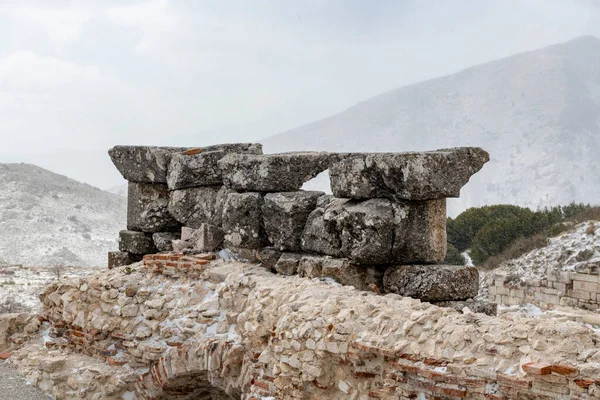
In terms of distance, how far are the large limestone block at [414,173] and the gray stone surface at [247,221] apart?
1.33m

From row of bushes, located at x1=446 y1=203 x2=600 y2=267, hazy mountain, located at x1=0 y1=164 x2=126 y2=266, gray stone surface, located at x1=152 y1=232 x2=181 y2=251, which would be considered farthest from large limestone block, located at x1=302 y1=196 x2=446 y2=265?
hazy mountain, located at x1=0 y1=164 x2=126 y2=266

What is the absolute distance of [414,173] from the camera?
6.12 metres

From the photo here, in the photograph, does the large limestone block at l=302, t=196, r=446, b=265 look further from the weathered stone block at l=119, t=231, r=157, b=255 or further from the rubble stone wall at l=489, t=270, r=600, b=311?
the rubble stone wall at l=489, t=270, r=600, b=311

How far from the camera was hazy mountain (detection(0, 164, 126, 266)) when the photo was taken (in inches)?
1155

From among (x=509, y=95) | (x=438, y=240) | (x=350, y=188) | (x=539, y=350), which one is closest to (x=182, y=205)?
(x=350, y=188)

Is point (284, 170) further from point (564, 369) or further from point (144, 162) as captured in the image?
point (564, 369)

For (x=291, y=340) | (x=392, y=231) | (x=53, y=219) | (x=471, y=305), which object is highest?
(x=392, y=231)

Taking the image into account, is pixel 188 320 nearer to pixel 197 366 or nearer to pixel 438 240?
pixel 197 366

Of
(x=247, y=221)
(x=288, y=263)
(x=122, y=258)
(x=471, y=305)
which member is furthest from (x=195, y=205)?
(x=471, y=305)

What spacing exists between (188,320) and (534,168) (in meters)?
74.7

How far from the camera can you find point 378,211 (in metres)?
6.33

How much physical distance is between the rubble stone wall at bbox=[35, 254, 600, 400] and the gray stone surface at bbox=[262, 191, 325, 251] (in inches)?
14.8

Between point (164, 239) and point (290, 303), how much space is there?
3770mm

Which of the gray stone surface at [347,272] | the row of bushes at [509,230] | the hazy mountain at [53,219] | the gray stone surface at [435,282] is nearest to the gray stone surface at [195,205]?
the gray stone surface at [347,272]
